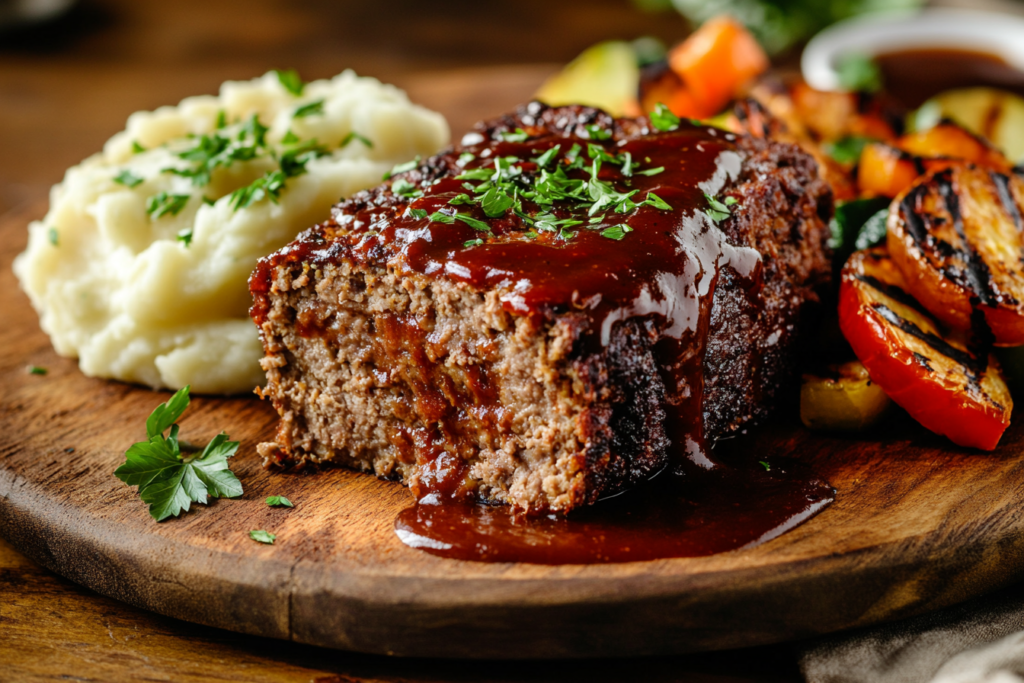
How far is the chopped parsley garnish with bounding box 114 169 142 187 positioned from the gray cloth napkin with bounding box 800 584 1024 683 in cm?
377

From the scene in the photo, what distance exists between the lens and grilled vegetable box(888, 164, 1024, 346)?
4098 mm

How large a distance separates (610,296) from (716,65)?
410 centimetres

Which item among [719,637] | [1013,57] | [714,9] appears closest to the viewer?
[719,637]

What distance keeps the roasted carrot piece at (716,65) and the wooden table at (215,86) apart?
1.53 meters

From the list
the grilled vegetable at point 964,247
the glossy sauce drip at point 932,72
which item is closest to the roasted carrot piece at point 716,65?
the glossy sauce drip at point 932,72

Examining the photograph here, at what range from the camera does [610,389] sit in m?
3.52

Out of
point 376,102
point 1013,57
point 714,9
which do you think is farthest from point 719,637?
point 714,9

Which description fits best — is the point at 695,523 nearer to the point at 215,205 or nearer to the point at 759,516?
the point at 759,516

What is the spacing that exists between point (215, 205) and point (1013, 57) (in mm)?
6386

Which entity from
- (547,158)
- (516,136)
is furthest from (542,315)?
(516,136)

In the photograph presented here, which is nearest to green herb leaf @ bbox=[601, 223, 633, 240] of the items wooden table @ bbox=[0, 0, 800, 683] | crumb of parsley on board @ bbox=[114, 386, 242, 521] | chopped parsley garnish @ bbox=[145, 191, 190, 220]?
wooden table @ bbox=[0, 0, 800, 683]

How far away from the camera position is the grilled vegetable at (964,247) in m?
4.10

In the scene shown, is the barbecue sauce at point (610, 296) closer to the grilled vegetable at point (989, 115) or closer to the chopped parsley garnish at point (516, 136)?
the chopped parsley garnish at point (516, 136)

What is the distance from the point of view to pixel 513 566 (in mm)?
3346
